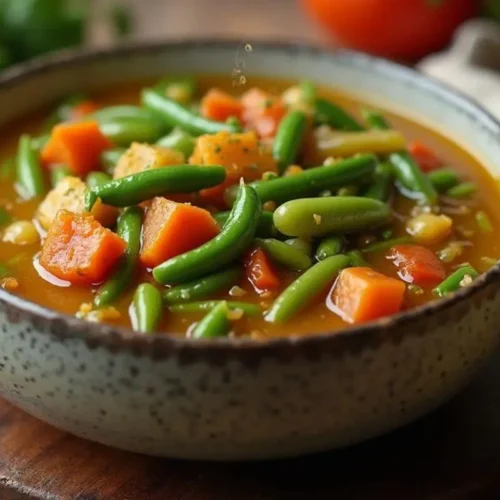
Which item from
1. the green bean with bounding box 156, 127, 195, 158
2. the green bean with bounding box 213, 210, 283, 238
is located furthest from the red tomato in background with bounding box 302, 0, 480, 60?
the green bean with bounding box 213, 210, 283, 238

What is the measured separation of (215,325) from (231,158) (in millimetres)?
742

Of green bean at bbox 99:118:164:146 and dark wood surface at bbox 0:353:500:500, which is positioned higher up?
green bean at bbox 99:118:164:146

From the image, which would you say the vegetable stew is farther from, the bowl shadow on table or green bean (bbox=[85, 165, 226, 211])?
the bowl shadow on table

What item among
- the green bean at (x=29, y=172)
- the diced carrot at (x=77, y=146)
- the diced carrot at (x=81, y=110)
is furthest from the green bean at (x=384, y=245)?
the diced carrot at (x=81, y=110)

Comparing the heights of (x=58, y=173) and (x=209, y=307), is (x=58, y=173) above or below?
above

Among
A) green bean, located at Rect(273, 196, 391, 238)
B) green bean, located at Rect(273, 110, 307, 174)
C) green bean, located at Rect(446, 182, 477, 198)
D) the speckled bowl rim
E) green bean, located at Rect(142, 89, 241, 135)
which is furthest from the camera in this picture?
green bean, located at Rect(142, 89, 241, 135)

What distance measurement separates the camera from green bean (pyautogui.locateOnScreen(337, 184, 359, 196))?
282 cm

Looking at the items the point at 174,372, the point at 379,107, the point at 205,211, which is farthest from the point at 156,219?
the point at 379,107

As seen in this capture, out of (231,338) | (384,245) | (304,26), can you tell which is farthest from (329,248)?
(304,26)

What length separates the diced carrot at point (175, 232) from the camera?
8.13 feet

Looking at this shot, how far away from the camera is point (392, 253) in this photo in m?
2.66

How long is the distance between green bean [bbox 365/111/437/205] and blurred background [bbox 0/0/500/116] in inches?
46.3

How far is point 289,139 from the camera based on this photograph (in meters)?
2.97

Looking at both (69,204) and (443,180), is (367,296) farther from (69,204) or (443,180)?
(69,204)
